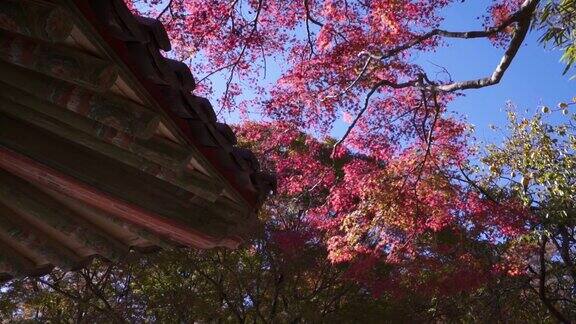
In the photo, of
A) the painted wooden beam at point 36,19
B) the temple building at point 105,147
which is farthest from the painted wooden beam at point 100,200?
the painted wooden beam at point 36,19

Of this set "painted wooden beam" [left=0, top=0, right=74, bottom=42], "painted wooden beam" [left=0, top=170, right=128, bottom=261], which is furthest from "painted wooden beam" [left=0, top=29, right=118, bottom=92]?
"painted wooden beam" [left=0, top=170, right=128, bottom=261]

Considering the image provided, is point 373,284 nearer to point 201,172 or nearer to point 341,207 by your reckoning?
point 341,207

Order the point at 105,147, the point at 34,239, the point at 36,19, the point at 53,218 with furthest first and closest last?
the point at 34,239 → the point at 53,218 → the point at 105,147 → the point at 36,19

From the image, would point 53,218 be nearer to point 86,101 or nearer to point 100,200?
point 100,200

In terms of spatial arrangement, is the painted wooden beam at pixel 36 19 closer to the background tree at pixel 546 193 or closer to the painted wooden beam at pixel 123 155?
Result: the painted wooden beam at pixel 123 155

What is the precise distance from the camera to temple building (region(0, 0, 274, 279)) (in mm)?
1556

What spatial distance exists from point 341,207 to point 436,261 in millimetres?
2865

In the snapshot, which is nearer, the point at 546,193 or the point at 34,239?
the point at 34,239

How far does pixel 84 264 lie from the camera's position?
325 centimetres

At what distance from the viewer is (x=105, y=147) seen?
83.6 inches

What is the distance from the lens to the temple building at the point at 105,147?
5.10ft

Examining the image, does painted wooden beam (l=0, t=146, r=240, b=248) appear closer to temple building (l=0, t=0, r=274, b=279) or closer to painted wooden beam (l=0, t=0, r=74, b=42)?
temple building (l=0, t=0, r=274, b=279)

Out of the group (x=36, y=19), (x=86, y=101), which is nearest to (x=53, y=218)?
(x=86, y=101)

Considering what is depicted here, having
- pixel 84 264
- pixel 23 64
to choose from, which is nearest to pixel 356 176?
pixel 84 264
